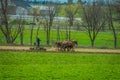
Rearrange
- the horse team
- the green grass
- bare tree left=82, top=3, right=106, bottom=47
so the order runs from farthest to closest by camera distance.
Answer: bare tree left=82, top=3, right=106, bottom=47, the horse team, the green grass

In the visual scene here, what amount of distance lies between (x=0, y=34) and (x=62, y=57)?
35874 millimetres

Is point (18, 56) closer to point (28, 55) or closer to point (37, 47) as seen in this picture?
point (28, 55)

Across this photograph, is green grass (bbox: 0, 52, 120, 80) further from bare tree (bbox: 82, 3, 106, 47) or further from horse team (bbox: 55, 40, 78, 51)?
bare tree (bbox: 82, 3, 106, 47)

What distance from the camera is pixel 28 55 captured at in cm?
3562

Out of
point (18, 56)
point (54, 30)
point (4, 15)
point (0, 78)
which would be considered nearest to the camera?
point (0, 78)

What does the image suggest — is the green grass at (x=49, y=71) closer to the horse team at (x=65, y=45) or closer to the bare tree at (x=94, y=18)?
the horse team at (x=65, y=45)

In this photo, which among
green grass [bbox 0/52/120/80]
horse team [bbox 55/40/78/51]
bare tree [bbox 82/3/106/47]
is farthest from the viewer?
bare tree [bbox 82/3/106/47]

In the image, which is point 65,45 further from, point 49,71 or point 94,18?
point 94,18

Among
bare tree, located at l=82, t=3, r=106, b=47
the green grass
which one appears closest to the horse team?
the green grass

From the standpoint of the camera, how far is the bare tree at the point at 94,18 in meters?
66.6

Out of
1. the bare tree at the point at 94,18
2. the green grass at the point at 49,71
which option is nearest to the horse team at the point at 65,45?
the green grass at the point at 49,71

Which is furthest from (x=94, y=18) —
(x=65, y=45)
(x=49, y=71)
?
(x=49, y=71)

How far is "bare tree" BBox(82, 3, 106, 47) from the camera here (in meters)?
66.6

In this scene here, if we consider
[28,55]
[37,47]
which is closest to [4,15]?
[37,47]
